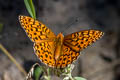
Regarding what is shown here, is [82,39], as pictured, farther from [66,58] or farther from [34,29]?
[34,29]

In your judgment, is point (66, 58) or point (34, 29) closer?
point (66, 58)

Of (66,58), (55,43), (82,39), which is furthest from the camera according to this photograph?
(55,43)

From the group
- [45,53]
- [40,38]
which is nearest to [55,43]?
[40,38]

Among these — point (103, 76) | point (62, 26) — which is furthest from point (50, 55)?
point (103, 76)

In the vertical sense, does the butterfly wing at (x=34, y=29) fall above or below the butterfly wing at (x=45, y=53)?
above

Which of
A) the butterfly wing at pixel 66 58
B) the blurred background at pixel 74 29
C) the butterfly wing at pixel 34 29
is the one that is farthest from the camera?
the blurred background at pixel 74 29

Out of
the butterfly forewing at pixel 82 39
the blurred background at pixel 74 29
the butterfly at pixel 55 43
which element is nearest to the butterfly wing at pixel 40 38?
the butterfly at pixel 55 43

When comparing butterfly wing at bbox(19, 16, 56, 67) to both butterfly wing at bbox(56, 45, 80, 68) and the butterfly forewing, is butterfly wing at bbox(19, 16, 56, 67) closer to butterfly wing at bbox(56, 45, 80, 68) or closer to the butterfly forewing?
butterfly wing at bbox(56, 45, 80, 68)

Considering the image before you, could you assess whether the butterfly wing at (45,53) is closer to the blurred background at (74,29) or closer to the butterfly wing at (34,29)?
the butterfly wing at (34,29)
